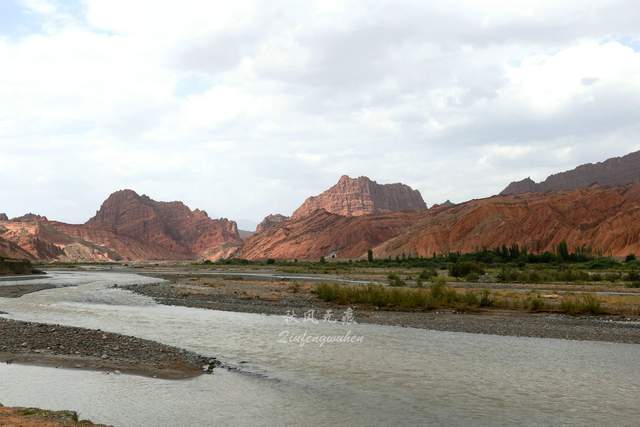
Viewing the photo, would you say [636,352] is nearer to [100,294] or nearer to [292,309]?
[292,309]

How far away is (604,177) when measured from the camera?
198 m

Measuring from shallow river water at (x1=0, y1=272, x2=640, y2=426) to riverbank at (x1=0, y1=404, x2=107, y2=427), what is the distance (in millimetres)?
1067

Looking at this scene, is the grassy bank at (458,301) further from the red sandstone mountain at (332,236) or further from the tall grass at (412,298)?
the red sandstone mountain at (332,236)

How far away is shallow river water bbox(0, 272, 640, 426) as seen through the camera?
1280cm

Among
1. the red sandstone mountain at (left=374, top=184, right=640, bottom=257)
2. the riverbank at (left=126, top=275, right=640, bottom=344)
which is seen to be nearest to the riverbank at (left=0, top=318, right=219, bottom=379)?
the riverbank at (left=126, top=275, right=640, bottom=344)

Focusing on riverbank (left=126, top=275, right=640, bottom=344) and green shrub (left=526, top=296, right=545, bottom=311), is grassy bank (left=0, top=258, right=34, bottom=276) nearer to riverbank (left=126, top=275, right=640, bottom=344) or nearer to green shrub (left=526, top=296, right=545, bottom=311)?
riverbank (left=126, top=275, right=640, bottom=344)

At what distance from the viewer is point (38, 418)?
34.6ft

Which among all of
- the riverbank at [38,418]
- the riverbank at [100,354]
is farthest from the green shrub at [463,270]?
the riverbank at [38,418]

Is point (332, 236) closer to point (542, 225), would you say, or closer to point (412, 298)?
point (542, 225)

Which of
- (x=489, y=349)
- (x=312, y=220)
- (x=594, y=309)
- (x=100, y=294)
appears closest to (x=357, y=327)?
(x=489, y=349)

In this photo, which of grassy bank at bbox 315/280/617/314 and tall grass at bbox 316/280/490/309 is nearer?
grassy bank at bbox 315/280/617/314

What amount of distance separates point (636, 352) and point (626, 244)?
88.6 m

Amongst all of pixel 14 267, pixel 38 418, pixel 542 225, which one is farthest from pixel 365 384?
pixel 542 225

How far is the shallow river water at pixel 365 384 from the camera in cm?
1280
